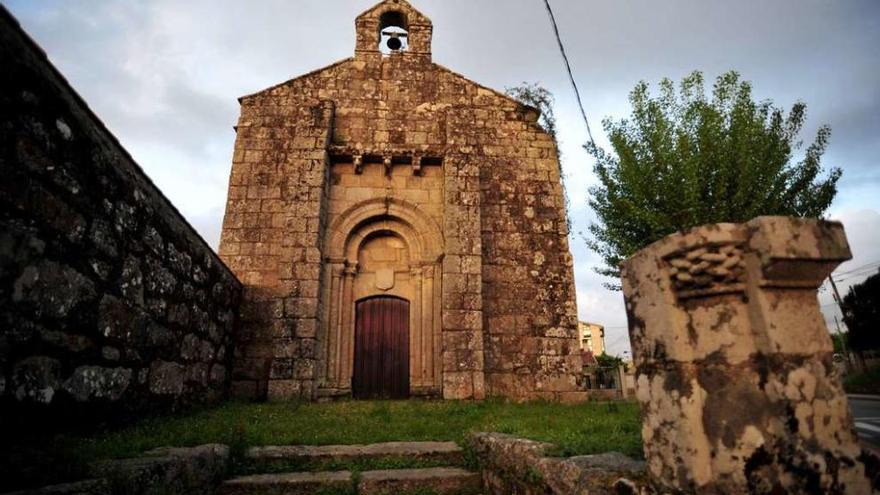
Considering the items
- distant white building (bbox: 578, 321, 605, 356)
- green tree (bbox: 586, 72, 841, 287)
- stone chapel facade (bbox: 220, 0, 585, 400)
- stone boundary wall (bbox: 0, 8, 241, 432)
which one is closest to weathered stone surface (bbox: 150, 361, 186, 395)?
stone boundary wall (bbox: 0, 8, 241, 432)

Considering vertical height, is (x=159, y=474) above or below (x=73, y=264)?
below

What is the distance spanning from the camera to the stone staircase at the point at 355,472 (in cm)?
303

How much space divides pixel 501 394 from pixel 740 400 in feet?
19.6

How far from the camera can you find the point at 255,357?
22.5 ft

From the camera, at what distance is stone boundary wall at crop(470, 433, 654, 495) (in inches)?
71.5

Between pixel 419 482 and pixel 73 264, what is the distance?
2819 millimetres

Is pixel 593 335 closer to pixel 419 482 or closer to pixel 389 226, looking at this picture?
pixel 389 226

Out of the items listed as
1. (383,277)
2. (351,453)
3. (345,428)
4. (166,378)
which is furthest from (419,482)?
(383,277)

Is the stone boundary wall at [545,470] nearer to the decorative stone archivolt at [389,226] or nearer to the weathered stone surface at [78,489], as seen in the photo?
the weathered stone surface at [78,489]

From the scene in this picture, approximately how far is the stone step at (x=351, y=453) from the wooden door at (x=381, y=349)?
13.2ft

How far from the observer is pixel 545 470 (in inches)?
92.1

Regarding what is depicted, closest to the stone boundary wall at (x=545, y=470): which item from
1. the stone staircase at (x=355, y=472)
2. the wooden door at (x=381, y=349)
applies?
the stone staircase at (x=355, y=472)

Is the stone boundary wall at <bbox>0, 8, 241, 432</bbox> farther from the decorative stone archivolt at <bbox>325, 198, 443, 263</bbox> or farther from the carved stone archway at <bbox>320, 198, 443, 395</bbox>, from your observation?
the decorative stone archivolt at <bbox>325, 198, 443, 263</bbox>

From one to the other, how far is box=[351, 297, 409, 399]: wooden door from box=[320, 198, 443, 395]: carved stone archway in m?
0.18
